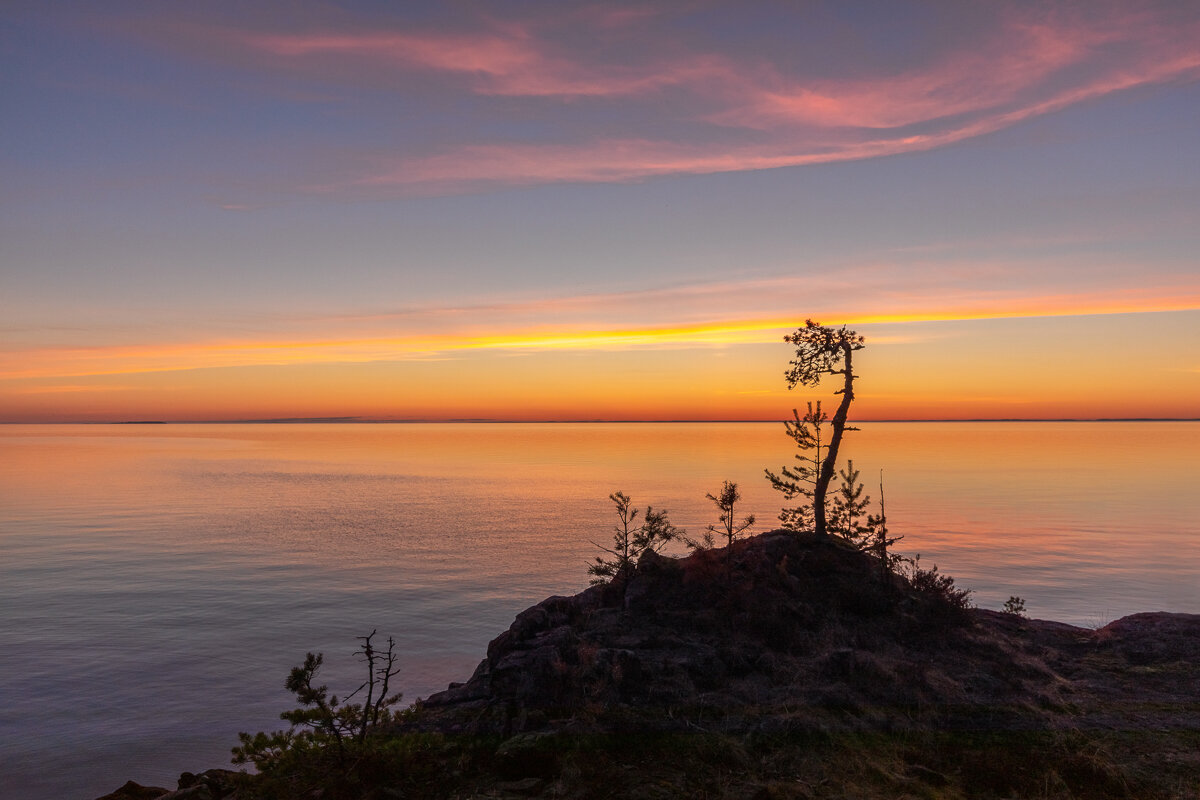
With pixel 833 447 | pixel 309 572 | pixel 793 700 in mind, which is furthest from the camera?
pixel 309 572

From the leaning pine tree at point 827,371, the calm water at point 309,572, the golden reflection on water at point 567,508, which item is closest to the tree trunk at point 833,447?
the leaning pine tree at point 827,371

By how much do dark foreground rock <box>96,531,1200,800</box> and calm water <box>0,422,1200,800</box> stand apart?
1174 centimetres

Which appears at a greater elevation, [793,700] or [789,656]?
[789,656]

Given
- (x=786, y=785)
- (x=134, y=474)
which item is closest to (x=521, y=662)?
(x=786, y=785)

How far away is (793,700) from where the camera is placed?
16422mm

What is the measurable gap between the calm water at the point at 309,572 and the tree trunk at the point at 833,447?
16.0 metres

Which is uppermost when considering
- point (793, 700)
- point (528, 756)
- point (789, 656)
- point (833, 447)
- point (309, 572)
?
point (833, 447)

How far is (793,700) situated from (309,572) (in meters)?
39.6

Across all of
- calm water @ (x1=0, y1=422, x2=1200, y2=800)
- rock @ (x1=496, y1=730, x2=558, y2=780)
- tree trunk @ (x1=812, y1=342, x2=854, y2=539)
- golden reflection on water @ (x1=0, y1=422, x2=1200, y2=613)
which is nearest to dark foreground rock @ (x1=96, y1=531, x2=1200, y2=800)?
rock @ (x1=496, y1=730, x2=558, y2=780)

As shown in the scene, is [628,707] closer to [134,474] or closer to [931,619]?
[931,619]

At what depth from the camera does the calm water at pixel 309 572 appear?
25.6 m

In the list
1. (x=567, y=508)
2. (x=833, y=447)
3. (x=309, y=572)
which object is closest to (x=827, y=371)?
(x=833, y=447)

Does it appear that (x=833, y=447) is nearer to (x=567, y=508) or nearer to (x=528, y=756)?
(x=528, y=756)

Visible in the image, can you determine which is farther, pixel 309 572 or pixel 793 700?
pixel 309 572
